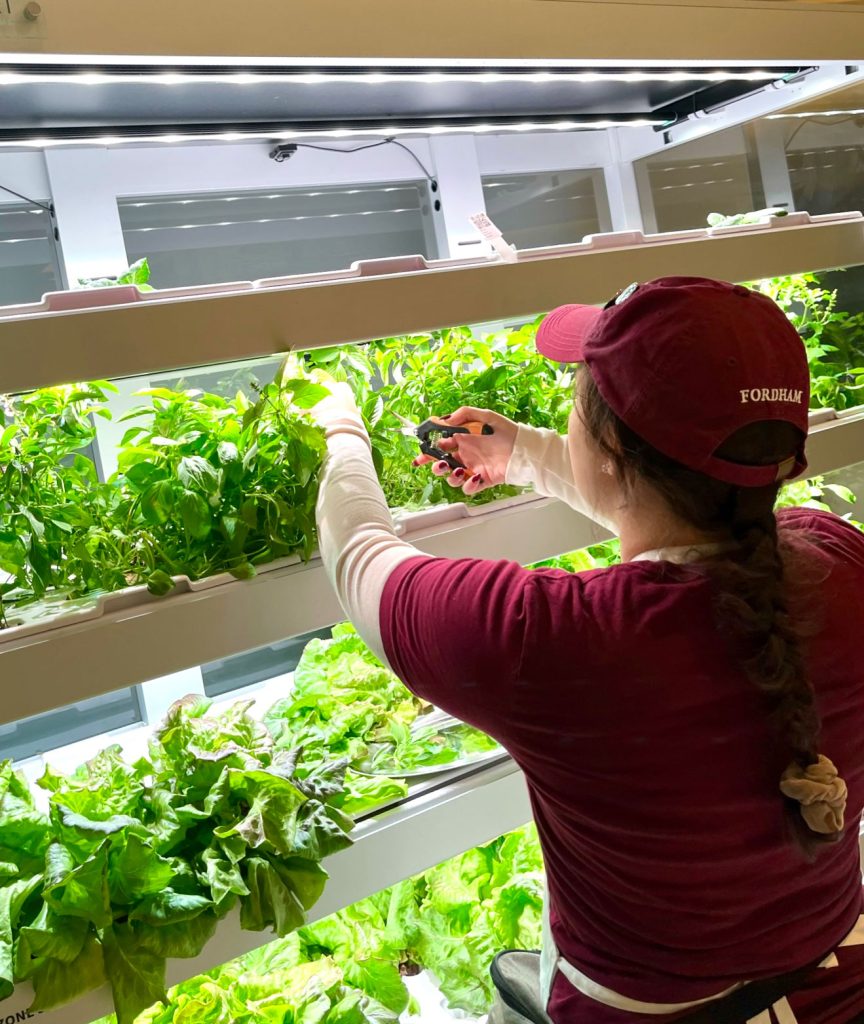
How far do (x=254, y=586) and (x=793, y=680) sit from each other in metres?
0.63

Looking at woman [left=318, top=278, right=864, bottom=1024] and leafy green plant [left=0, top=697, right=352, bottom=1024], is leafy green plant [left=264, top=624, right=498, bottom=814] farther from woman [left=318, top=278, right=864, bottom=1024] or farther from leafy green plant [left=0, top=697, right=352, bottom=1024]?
woman [left=318, top=278, right=864, bottom=1024]

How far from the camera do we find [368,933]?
1.63 m

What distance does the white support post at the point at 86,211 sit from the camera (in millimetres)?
1676

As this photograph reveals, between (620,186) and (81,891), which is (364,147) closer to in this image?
(620,186)

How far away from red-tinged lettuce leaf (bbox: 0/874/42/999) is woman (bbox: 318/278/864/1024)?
465 mm

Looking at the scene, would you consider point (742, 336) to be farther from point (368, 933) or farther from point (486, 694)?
point (368, 933)

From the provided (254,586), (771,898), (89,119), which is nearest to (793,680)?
(771,898)

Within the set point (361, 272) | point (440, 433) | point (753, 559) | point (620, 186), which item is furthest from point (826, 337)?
point (753, 559)

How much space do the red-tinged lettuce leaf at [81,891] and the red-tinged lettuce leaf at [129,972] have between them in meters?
0.03

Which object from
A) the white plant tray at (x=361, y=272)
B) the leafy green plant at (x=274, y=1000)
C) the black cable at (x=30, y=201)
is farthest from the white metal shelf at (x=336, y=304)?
the leafy green plant at (x=274, y=1000)

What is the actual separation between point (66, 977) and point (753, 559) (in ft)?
2.73

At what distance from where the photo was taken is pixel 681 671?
2.78 feet

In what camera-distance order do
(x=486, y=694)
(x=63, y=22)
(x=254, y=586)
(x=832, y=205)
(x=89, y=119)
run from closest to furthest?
(x=486, y=694), (x=63, y=22), (x=254, y=586), (x=89, y=119), (x=832, y=205)

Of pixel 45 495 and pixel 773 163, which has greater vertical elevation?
pixel 773 163
